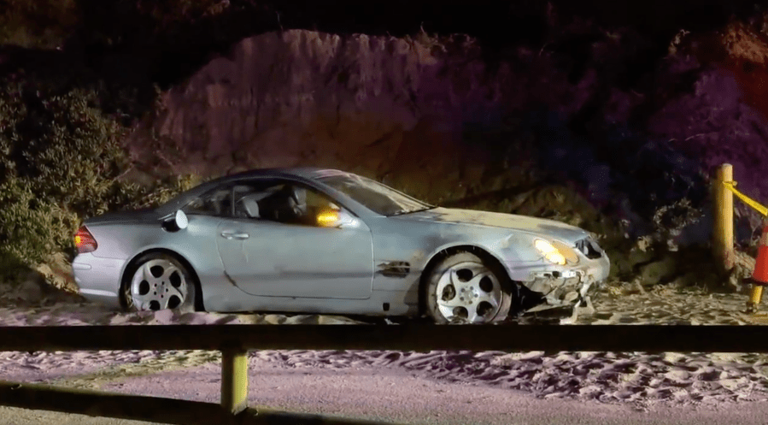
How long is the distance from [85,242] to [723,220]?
6.33 metres

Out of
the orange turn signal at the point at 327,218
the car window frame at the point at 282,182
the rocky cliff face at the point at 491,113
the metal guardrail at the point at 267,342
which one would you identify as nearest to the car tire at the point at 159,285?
the car window frame at the point at 282,182

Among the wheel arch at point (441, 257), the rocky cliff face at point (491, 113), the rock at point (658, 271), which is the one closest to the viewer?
the wheel arch at point (441, 257)

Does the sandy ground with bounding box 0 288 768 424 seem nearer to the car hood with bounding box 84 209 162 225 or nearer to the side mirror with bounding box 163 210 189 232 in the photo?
the side mirror with bounding box 163 210 189 232

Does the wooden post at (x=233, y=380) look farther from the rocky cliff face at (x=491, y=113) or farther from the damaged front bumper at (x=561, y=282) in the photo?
the rocky cliff face at (x=491, y=113)

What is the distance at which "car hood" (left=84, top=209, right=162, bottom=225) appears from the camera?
8.22 m

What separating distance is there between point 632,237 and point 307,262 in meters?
4.77

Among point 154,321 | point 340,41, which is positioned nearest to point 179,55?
point 340,41

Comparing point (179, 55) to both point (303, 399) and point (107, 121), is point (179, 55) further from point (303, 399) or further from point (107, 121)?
point (303, 399)

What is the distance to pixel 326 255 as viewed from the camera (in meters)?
7.62

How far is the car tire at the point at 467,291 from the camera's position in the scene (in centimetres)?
714

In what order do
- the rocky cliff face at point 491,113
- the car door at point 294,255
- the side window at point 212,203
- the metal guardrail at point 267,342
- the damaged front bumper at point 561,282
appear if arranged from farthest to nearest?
the rocky cliff face at point 491,113
the side window at point 212,203
the car door at point 294,255
the damaged front bumper at point 561,282
the metal guardrail at point 267,342

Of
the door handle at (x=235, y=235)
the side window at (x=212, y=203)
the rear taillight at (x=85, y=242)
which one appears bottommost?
the rear taillight at (x=85, y=242)

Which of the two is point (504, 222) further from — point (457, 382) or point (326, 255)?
point (457, 382)

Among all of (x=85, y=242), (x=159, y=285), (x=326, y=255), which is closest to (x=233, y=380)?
(x=326, y=255)
